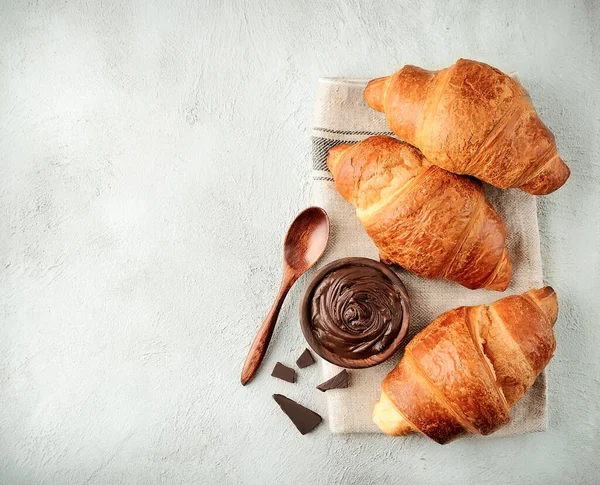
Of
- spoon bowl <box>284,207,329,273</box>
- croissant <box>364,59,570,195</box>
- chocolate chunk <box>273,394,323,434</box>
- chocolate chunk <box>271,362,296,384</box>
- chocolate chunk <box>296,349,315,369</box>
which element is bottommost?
chocolate chunk <box>273,394,323,434</box>

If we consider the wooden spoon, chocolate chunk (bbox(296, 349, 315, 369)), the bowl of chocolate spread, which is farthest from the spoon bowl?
chocolate chunk (bbox(296, 349, 315, 369))

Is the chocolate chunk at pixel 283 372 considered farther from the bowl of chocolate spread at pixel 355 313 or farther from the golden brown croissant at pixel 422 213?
the golden brown croissant at pixel 422 213

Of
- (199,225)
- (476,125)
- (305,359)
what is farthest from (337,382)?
(476,125)

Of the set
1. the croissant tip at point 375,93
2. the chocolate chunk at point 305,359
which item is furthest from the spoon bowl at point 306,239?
the croissant tip at point 375,93

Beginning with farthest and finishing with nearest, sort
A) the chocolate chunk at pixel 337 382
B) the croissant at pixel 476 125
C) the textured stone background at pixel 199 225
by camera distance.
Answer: the textured stone background at pixel 199 225 → the chocolate chunk at pixel 337 382 → the croissant at pixel 476 125

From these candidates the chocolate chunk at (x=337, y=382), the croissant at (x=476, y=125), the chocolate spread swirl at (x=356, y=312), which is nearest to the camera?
the croissant at (x=476, y=125)

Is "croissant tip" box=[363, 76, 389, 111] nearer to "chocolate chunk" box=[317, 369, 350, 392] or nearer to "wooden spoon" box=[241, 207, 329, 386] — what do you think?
"wooden spoon" box=[241, 207, 329, 386]

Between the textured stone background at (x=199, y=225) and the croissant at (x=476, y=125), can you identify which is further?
the textured stone background at (x=199, y=225)
